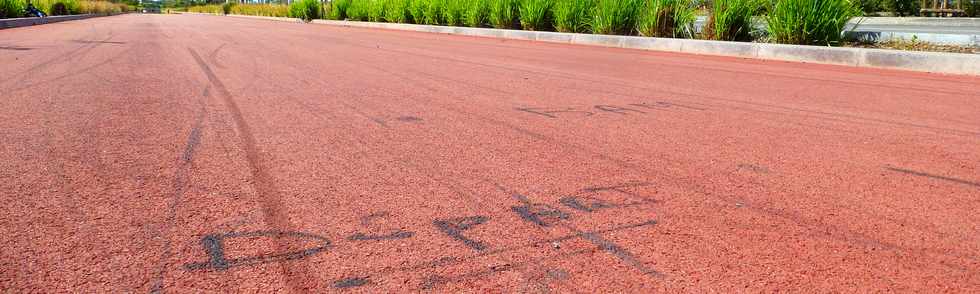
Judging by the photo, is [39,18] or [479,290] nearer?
[479,290]

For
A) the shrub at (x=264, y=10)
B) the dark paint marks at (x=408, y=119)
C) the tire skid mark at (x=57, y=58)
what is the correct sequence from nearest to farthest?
the dark paint marks at (x=408, y=119) < the tire skid mark at (x=57, y=58) < the shrub at (x=264, y=10)

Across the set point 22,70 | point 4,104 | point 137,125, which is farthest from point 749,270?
point 22,70

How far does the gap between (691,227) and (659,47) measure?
920 centimetres

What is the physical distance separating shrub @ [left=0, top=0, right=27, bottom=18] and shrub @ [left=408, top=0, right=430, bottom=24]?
40.2ft

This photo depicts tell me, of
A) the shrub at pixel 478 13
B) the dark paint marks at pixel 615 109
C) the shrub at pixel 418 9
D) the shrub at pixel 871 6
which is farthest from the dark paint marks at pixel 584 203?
the shrub at pixel 871 6

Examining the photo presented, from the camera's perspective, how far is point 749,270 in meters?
2.04

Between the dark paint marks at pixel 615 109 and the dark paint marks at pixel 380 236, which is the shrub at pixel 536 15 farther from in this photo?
the dark paint marks at pixel 380 236

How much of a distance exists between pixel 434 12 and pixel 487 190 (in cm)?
1811

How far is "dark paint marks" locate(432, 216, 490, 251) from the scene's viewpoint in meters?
2.22

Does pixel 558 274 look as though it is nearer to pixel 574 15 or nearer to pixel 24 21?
pixel 574 15

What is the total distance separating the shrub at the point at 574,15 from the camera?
14.3 meters

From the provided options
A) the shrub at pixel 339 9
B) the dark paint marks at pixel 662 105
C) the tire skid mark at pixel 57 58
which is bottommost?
the dark paint marks at pixel 662 105

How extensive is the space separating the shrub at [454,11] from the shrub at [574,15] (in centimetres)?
466

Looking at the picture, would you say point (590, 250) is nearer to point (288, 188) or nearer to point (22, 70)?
point (288, 188)
